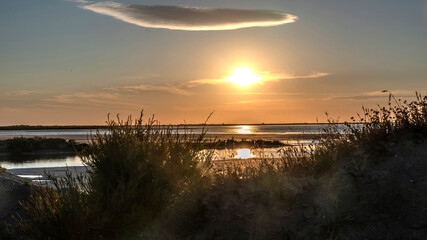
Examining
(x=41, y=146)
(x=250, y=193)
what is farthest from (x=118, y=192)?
(x=41, y=146)

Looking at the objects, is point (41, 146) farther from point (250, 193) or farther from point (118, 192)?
point (250, 193)

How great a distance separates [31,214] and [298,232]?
539 centimetres

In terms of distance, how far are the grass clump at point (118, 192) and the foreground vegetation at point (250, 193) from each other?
21 millimetres

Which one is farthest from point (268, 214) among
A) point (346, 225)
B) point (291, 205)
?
point (346, 225)

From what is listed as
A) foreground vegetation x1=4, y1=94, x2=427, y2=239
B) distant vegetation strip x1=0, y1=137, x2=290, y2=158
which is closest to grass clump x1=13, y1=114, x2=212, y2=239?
foreground vegetation x1=4, y1=94, x2=427, y2=239

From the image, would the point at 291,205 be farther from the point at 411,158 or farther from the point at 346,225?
the point at 411,158

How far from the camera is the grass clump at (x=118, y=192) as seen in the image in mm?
7562

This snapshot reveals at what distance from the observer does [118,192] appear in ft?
25.9

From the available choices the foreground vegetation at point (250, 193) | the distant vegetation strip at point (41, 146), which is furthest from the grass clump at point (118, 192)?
the distant vegetation strip at point (41, 146)

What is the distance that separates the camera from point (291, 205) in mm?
7230

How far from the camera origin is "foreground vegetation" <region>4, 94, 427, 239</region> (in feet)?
22.5

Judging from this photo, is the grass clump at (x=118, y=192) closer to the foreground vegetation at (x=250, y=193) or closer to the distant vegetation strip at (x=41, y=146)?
the foreground vegetation at (x=250, y=193)

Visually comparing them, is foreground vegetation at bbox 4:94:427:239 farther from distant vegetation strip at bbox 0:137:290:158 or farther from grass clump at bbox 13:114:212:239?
distant vegetation strip at bbox 0:137:290:158

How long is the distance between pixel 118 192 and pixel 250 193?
2.72 metres
